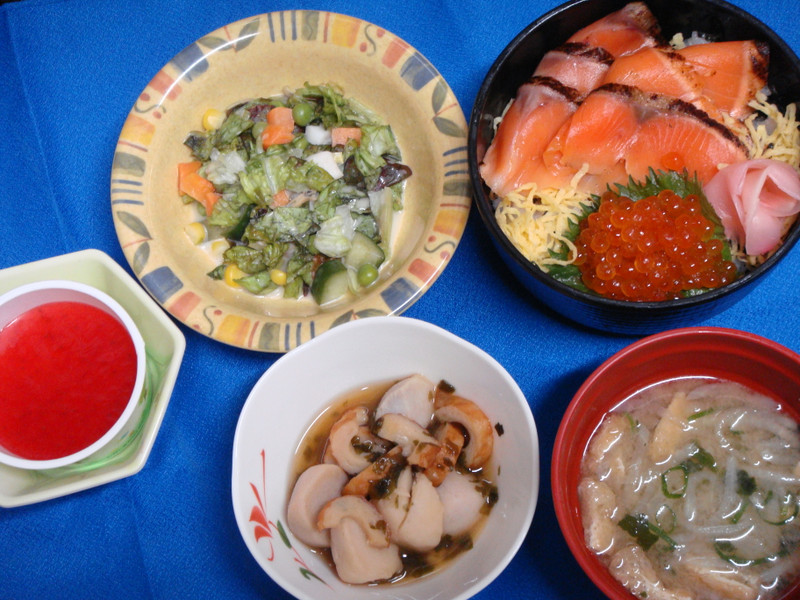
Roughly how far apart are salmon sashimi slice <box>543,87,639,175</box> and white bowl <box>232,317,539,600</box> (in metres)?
0.57

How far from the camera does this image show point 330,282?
5.81 feet

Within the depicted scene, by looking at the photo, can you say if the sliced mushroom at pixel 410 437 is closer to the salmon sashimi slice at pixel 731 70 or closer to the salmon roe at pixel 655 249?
the salmon roe at pixel 655 249

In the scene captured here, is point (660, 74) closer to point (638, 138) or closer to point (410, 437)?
point (638, 138)

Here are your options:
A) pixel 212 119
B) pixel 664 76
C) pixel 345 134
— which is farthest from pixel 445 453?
pixel 212 119

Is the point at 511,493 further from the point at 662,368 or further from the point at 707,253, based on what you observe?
the point at 707,253

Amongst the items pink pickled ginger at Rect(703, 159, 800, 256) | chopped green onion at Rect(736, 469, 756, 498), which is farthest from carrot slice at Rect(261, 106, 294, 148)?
chopped green onion at Rect(736, 469, 756, 498)

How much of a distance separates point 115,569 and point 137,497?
0.60 feet

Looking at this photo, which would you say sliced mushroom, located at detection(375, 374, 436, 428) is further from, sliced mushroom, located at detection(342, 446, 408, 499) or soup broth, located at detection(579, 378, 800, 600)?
soup broth, located at detection(579, 378, 800, 600)

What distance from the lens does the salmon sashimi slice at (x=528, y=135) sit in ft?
5.54

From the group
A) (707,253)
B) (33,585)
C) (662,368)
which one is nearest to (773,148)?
(707,253)

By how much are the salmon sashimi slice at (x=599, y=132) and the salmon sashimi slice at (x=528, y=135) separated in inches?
1.5

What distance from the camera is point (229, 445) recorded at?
180cm

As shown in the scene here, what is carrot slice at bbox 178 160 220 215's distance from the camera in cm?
193

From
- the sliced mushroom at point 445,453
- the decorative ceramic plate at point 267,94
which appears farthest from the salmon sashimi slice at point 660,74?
the sliced mushroom at point 445,453
